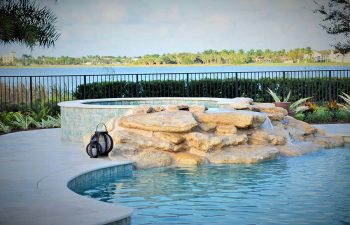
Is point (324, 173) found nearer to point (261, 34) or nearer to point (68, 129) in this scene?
point (68, 129)

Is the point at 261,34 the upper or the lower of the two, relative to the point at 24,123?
upper

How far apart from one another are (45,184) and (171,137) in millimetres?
3541

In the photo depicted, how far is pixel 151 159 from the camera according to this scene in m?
10.5

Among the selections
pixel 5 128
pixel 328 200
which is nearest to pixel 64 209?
pixel 328 200

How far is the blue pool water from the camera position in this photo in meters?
7.02

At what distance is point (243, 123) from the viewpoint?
38.2 feet

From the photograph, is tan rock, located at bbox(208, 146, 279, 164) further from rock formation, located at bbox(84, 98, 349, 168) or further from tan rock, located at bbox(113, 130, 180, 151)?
tan rock, located at bbox(113, 130, 180, 151)

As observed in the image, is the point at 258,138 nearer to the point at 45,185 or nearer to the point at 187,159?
the point at 187,159

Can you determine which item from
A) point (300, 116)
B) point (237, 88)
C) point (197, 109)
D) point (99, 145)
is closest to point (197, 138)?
point (197, 109)

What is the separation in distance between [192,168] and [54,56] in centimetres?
4425

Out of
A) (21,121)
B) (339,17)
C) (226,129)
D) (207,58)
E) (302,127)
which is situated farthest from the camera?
(207,58)

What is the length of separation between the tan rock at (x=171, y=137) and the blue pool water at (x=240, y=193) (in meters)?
0.83

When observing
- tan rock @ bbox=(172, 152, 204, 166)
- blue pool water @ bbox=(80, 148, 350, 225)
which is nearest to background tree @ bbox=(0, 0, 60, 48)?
blue pool water @ bbox=(80, 148, 350, 225)

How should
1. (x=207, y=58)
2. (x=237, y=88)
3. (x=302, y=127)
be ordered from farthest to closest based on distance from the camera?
(x=207, y=58), (x=237, y=88), (x=302, y=127)
